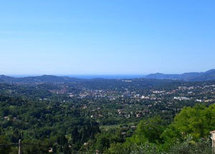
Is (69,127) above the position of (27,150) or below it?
below

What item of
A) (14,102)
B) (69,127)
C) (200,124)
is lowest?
(69,127)

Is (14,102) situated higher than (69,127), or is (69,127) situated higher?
(14,102)

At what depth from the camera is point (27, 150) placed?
26.5 metres

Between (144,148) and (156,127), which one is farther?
(156,127)

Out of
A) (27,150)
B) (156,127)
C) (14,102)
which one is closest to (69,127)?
(14,102)

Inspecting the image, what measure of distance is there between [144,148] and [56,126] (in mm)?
51611

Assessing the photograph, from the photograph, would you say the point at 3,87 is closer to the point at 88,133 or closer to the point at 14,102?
the point at 14,102

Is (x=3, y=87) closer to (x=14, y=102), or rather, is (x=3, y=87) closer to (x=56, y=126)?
(x=14, y=102)

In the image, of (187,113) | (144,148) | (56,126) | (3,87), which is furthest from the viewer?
(3,87)

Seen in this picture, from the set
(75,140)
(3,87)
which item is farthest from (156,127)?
(3,87)

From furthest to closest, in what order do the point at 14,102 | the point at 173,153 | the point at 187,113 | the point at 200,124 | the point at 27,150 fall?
1. the point at 14,102
2. the point at 27,150
3. the point at 187,113
4. the point at 200,124
5. the point at 173,153

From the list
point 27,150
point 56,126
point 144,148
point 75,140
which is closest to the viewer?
point 144,148

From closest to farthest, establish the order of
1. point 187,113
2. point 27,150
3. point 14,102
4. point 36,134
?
point 187,113 < point 27,150 < point 36,134 < point 14,102

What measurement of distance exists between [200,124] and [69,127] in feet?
153
